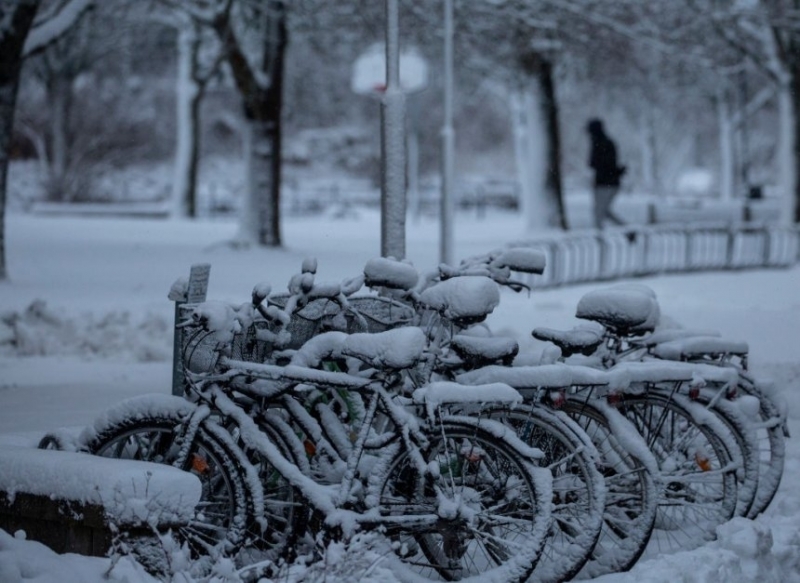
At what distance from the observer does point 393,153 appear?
6.84m

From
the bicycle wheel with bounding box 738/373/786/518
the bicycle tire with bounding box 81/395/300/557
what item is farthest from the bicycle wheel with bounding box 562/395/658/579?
the bicycle tire with bounding box 81/395/300/557

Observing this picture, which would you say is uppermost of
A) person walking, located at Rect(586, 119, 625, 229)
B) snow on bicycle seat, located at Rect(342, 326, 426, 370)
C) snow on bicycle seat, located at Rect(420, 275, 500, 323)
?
person walking, located at Rect(586, 119, 625, 229)

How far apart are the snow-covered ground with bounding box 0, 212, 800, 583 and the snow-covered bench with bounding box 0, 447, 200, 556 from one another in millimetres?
71

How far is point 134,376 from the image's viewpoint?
29.7 ft

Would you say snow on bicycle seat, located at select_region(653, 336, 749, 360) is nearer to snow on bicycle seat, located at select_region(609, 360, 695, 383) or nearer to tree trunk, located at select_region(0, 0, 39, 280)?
snow on bicycle seat, located at select_region(609, 360, 695, 383)

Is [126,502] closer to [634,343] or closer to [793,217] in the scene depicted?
[634,343]

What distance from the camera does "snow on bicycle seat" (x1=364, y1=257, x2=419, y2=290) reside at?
483cm

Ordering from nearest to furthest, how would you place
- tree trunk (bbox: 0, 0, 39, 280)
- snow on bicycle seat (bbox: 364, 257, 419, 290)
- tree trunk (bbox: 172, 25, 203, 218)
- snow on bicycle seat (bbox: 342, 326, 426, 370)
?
snow on bicycle seat (bbox: 342, 326, 426, 370)
snow on bicycle seat (bbox: 364, 257, 419, 290)
tree trunk (bbox: 0, 0, 39, 280)
tree trunk (bbox: 172, 25, 203, 218)

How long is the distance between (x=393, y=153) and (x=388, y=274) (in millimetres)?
2098

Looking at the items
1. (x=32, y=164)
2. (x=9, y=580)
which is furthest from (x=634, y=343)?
(x=32, y=164)

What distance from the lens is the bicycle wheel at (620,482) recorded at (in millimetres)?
4695

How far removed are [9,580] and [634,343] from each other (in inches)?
109

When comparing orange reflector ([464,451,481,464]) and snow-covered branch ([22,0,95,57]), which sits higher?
snow-covered branch ([22,0,95,57])

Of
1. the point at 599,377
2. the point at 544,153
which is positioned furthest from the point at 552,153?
the point at 599,377
